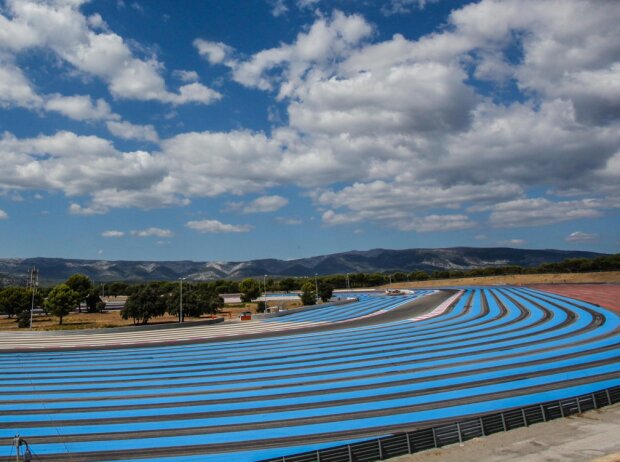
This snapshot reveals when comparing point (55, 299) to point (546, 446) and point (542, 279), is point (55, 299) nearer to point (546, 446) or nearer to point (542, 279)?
point (546, 446)

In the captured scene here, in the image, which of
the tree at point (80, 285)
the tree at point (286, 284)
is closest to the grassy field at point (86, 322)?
the tree at point (80, 285)

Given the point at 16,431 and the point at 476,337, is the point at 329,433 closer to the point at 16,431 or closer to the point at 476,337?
the point at 16,431

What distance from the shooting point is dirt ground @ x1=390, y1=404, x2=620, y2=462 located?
11.6 meters

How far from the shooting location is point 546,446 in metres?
12.3

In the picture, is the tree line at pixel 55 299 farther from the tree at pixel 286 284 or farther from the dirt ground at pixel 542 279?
the dirt ground at pixel 542 279

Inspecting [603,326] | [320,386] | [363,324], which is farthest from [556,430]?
[363,324]

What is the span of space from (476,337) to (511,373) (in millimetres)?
11150

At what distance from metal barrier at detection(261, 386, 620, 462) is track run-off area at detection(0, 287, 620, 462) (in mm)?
1890

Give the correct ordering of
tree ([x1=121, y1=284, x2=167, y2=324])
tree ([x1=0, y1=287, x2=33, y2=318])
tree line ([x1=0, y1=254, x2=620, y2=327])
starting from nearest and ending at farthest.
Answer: tree ([x1=121, y1=284, x2=167, y2=324]) → tree line ([x1=0, y1=254, x2=620, y2=327]) → tree ([x1=0, y1=287, x2=33, y2=318])

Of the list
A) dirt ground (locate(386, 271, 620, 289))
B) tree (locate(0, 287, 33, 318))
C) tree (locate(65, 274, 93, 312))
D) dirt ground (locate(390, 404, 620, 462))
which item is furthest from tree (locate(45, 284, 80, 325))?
dirt ground (locate(386, 271, 620, 289))

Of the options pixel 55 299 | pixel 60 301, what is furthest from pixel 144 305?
pixel 55 299

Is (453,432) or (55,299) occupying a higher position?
(55,299)

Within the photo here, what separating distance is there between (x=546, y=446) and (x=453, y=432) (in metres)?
2.50

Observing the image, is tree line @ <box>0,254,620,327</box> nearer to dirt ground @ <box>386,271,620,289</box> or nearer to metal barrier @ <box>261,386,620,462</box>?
dirt ground @ <box>386,271,620,289</box>
